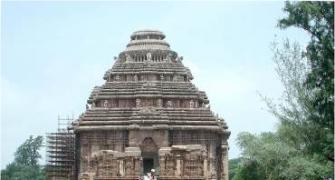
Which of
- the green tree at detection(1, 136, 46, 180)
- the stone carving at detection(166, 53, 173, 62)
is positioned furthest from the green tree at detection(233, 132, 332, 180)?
the green tree at detection(1, 136, 46, 180)

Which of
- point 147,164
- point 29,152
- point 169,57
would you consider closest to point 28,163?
point 29,152

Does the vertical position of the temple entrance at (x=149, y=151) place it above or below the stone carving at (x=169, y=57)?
below

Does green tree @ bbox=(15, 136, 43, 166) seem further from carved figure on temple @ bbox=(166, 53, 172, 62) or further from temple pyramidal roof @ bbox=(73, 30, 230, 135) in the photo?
carved figure on temple @ bbox=(166, 53, 172, 62)

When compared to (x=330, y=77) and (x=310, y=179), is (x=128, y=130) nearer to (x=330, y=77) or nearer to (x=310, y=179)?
(x=310, y=179)

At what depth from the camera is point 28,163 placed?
8531 cm

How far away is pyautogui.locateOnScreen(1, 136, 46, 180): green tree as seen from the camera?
76875 mm

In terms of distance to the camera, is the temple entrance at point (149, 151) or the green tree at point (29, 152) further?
the green tree at point (29, 152)

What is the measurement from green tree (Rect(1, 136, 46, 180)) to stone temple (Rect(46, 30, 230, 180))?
2777cm

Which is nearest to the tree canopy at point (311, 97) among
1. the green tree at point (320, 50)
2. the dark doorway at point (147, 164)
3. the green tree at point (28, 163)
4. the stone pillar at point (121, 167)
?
the green tree at point (320, 50)

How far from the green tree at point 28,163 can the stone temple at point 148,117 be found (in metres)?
27.8

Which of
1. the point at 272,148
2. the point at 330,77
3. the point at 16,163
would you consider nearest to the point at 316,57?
the point at 330,77

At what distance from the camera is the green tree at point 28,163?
76875mm

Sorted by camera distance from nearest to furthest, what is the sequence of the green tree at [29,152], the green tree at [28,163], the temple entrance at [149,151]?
the temple entrance at [149,151], the green tree at [28,163], the green tree at [29,152]

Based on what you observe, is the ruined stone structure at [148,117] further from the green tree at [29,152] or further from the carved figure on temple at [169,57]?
the green tree at [29,152]
